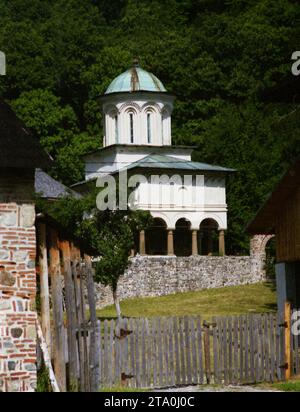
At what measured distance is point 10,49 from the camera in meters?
68.8

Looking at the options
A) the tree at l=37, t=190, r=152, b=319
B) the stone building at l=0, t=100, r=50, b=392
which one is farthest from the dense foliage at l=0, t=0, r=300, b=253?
the stone building at l=0, t=100, r=50, b=392

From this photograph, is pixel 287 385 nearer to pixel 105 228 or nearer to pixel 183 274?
pixel 105 228

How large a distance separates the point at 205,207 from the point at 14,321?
121 ft

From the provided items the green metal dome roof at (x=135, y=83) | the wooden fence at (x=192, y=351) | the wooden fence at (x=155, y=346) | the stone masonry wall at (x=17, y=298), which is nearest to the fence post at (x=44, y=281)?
the wooden fence at (x=155, y=346)

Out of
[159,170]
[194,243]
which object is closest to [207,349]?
[194,243]

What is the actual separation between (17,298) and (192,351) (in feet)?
17.8

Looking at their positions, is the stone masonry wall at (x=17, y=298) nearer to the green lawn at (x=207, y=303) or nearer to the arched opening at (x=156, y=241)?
the green lawn at (x=207, y=303)

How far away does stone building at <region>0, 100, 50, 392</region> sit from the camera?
46.8 ft

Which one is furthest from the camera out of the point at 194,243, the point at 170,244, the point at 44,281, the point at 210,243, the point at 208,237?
the point at 208,237

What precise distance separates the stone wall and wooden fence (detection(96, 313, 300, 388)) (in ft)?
65.7

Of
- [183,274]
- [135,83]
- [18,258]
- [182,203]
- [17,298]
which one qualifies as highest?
[135,83]

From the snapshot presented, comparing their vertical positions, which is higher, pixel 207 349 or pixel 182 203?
pixel 182 203

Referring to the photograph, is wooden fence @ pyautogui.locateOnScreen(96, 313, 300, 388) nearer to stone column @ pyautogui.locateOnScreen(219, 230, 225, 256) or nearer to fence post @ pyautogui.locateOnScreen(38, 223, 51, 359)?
fence post @ pyautogui.locateOnScreen(38, 223, 51, 359)

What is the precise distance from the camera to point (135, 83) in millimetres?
53906
